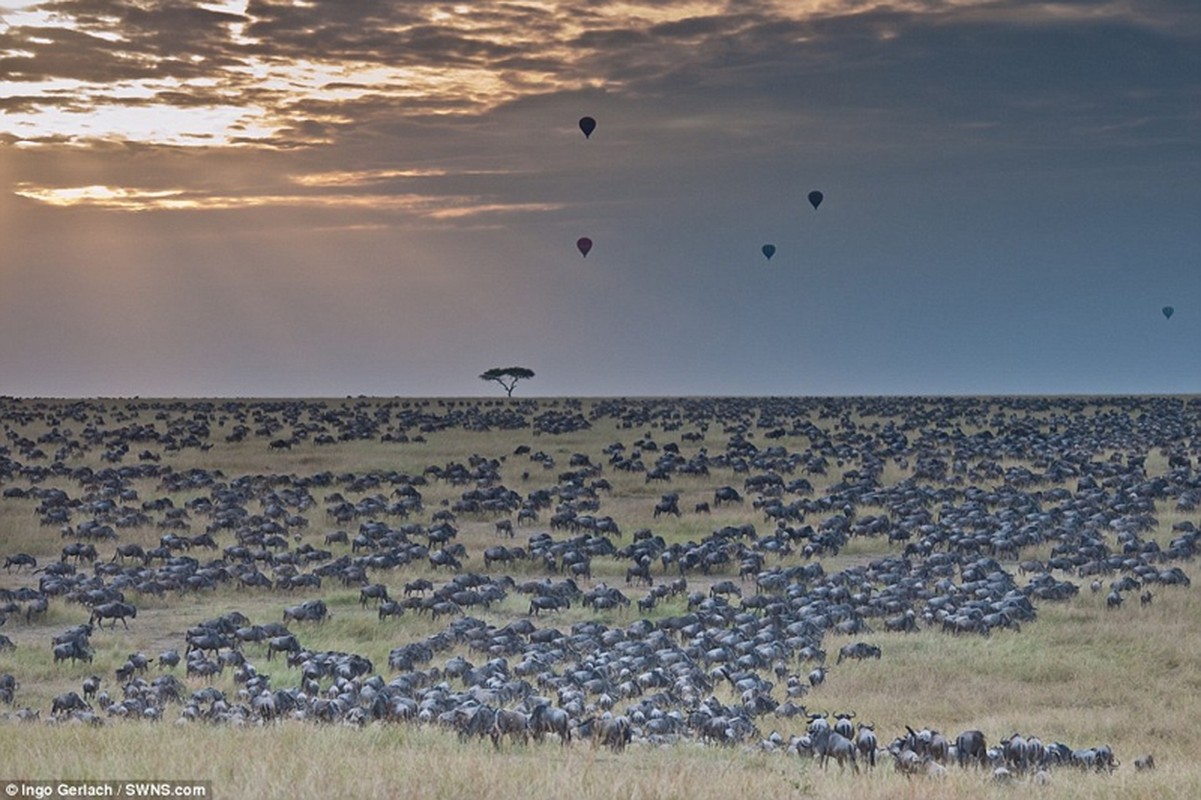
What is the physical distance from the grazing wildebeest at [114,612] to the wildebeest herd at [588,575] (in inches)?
4.0

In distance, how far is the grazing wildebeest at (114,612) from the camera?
107 ft

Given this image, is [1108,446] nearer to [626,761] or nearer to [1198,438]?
[1198,438]

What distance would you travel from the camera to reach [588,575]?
39.2 metres

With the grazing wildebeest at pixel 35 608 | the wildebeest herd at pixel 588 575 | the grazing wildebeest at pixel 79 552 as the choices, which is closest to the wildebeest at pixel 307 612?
the wildebeest herd at pixel 588 575

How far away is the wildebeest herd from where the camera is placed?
74.4 ft

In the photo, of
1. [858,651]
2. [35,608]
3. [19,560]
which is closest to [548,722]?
[858,651]

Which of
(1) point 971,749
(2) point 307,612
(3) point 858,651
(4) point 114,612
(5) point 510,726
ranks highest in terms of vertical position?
(5) point 510,726

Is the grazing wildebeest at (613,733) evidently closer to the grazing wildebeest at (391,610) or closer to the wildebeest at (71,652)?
the wildebeest at (71,652)

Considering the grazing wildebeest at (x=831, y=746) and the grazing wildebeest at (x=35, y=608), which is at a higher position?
the grazing wildebeest at (x=831, y=746)

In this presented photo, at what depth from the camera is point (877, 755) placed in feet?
65.1

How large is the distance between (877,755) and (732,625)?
37.6 ft

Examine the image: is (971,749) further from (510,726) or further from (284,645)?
(284,645)

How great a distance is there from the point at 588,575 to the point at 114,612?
12.2 meters

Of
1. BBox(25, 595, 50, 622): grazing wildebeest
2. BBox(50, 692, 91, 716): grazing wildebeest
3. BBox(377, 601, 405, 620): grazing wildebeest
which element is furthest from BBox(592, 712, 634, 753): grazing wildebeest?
BBox(25, 595, 50, 622): grazing wildebeest
